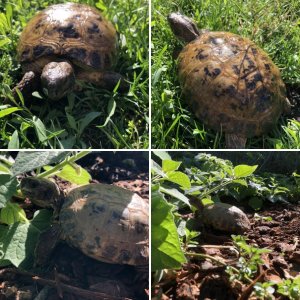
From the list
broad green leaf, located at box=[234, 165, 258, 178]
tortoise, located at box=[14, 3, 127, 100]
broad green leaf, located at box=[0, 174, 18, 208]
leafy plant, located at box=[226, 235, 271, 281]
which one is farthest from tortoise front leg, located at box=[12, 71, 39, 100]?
leafy plant, located at box=[226, 235, 271, 281]

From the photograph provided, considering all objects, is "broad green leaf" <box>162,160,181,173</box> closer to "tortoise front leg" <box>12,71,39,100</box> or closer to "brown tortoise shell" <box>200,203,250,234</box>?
"brown tortoise shell" <box>200,203,250,234</box>

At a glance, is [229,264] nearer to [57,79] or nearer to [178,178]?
[178,178]

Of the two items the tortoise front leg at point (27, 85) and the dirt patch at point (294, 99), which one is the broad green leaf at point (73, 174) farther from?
the dirt patch at point (294, 99)

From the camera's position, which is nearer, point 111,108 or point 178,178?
point 178,178

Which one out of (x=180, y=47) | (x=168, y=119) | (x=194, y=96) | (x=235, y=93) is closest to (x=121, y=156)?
(x=168, y=119)

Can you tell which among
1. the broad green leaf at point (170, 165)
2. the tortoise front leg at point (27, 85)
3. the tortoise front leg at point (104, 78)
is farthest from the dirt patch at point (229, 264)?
the tortoise front leg at point (27, 85)

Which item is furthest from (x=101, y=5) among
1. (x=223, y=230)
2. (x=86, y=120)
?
(x=223, y=230)
